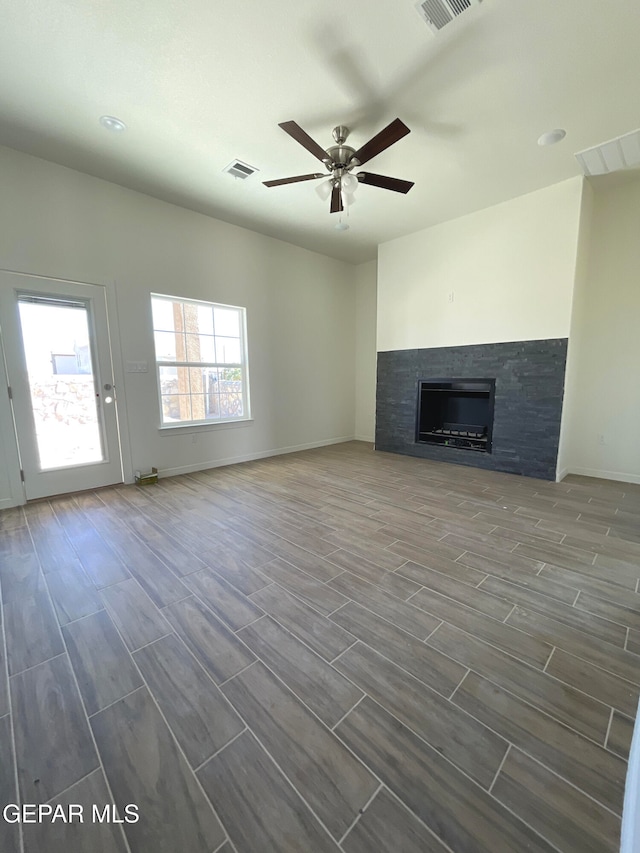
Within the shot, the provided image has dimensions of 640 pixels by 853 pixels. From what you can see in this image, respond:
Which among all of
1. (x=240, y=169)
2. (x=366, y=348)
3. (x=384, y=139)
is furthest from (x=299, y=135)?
(x=366, y=348)

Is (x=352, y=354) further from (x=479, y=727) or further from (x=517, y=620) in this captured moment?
(x=479, y=727)

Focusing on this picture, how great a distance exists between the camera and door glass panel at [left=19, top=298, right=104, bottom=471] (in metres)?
3.10

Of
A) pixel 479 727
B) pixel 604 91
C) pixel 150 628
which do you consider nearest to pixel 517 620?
pixel 479 727

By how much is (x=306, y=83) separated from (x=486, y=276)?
2.83m

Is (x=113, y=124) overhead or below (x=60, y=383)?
overhead

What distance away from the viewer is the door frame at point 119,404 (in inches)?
116

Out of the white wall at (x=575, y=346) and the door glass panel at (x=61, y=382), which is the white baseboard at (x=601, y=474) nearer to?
the white wall at (x=575, y=346)

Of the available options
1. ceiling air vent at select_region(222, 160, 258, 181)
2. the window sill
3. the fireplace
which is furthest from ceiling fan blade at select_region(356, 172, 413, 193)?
the window sill

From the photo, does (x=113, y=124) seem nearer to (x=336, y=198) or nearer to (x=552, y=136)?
(x=336, y=198)

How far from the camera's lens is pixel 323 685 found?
1.25m

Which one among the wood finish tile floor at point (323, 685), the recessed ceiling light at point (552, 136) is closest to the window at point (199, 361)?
the wood finish tile floor at point (323, 685)

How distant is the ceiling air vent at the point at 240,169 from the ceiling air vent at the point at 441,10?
1786 millimetres

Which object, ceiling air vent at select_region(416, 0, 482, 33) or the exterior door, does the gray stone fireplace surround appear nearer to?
ceiling air vent at select_region(416, 0, 482, 33)

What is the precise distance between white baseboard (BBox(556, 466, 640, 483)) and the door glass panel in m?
5.21
